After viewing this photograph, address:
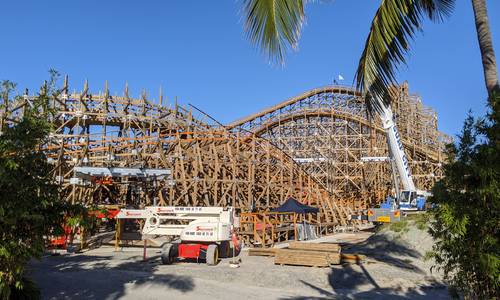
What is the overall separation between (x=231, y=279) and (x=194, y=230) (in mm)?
2812

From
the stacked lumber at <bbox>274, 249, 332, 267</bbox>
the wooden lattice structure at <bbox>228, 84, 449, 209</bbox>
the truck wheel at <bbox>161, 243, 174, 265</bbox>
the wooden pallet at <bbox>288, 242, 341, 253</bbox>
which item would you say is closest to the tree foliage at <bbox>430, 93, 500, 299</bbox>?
the stacked lumber at <bbox>274, 249, 332, 267</bbox>

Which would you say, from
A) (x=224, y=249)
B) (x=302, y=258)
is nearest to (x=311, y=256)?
(x=302, y=258)

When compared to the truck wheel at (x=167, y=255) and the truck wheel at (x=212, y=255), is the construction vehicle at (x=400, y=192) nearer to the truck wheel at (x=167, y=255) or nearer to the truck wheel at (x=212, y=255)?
the truck wheel at (x=212, y=255)

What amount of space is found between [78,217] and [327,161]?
2626cm

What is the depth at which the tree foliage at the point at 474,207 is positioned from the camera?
4094 millimetres

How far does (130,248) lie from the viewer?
17.1 meters

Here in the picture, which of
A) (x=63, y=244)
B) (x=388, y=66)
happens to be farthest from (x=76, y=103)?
(x=388, y=66)

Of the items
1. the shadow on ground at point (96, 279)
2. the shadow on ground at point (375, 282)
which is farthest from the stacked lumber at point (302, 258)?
the shadow on ground at point (96, 279)

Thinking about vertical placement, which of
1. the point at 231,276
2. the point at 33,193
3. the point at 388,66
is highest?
the point at 388,66

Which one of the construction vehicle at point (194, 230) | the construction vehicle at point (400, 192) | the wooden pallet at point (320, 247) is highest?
the construction vehicle at point (400, 192)

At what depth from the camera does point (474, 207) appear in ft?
14.0

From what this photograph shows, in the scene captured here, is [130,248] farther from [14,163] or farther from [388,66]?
[388,66]

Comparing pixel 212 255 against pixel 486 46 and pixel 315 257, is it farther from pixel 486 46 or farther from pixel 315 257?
pixel 486 46

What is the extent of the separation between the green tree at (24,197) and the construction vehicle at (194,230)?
652 cm
